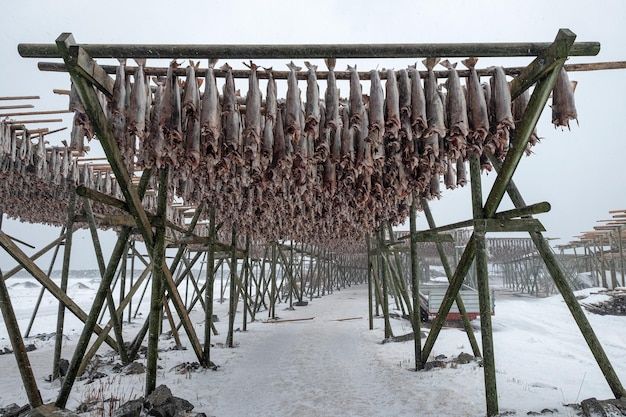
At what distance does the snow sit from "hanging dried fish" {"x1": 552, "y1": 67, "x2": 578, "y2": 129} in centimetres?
314

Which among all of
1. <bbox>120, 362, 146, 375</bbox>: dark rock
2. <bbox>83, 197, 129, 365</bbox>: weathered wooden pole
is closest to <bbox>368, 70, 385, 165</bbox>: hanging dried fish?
<bbox>83, 197, 129, 365</bbox>: weathered wooden pole

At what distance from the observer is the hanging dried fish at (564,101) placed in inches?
148

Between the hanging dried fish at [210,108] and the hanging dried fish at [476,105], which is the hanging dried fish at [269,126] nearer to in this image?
the hanging dried fish at [210,108]

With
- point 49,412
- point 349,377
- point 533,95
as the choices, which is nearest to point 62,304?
point 49,412

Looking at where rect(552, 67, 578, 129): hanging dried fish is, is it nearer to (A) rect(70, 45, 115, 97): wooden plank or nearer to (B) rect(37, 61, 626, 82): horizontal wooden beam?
(B) rect(37, 61, 626, 82): horizontal wooden beam

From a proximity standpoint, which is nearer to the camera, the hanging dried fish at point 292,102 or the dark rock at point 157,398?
the hanging dried fish at point 292,102

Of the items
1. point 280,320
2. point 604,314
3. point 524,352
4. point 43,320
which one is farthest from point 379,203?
point 43,320

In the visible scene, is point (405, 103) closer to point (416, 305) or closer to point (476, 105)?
point (476, 105)

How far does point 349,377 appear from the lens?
6477 millimetres

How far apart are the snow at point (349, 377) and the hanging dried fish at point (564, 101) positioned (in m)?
3.14

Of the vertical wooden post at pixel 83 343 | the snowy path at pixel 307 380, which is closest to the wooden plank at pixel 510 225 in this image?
the snowy path at pixel 307 380

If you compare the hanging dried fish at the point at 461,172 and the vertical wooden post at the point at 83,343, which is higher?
the hanging dried fish at the point at 461,172

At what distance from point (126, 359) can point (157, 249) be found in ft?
10.7

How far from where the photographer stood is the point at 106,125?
366cm
